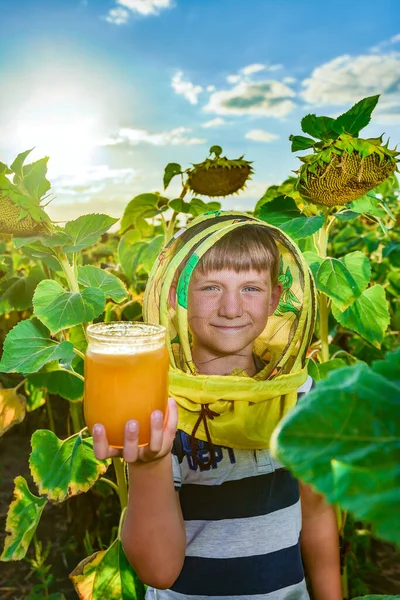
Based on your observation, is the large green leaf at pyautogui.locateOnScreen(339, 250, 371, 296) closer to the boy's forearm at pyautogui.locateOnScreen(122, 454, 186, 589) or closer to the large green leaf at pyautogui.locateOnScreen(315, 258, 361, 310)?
the large green leaf at pyautogui.locateOnScreen(315, 258, 361, 310)

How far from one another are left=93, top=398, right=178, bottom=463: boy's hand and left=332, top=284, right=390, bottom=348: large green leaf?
103cm

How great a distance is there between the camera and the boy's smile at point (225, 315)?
4.86 ft

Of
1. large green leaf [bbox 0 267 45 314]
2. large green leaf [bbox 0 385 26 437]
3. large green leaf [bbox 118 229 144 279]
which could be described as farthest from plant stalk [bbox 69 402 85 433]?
large green leaf [bbox 118 229 144 279]

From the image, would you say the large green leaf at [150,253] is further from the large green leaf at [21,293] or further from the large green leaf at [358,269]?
the large green leaf at [358,269]

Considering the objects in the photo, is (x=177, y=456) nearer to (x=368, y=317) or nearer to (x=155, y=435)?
(x=155, y=435)

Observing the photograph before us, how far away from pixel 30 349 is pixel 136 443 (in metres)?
0.84

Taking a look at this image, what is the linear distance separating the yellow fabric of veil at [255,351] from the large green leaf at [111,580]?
747 mm

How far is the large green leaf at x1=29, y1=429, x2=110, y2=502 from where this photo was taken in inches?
67.3

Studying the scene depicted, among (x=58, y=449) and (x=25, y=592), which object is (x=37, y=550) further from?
(x=58, y=449)

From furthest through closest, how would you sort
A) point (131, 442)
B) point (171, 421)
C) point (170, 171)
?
point (170, 171) → point (171, 421) → point (131, 442)

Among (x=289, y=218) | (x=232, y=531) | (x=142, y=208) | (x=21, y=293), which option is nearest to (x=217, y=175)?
(x=142, y=208)

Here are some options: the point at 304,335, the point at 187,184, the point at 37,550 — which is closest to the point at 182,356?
the point at 304,335

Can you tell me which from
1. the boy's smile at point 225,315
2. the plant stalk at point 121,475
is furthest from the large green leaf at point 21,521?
the boy's smile at point 225,315

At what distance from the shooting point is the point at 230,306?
1451 mm
